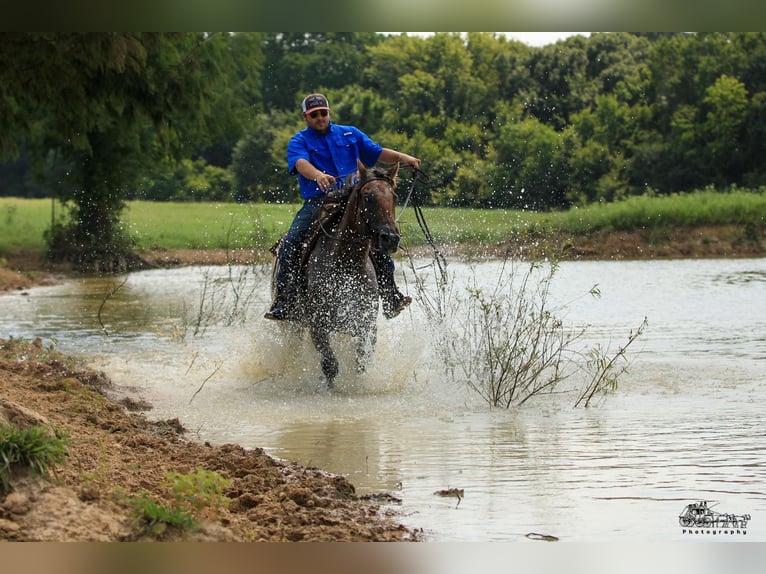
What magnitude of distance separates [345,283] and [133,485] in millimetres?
3989

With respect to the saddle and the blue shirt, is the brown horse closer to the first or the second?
the saddle

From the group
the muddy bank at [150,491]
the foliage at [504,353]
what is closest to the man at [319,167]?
the foliage at [504,353]

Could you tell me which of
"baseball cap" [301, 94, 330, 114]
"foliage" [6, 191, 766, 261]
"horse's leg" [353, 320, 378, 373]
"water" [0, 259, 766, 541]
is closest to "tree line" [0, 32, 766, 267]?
"foliage" [6, 191, 766, 261]

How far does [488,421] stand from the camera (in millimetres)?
9789

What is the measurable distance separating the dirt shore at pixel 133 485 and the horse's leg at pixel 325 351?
1701 mm

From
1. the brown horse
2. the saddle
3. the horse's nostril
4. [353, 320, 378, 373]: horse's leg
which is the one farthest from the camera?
[353, 320, 378, 373]: horse's leg

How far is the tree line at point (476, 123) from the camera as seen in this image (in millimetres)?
28609

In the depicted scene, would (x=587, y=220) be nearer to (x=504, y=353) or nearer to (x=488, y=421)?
(x=504, y=353)

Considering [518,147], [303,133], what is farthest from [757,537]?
[518,147]

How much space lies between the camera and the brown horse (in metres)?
10.2

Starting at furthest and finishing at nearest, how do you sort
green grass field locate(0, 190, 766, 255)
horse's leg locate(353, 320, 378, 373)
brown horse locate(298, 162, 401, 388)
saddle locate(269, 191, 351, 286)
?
green grass field locate(0, 190, 766, 255) → horse's leg locate(353, 320, 378, 373) → saddle locate(269, 191, 351, 286) → brown horse locate(298, 162, 401, 388)

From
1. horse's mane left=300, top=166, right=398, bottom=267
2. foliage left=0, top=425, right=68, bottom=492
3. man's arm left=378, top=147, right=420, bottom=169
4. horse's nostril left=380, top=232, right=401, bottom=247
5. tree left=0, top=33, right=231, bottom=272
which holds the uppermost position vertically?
tree left=0, top=33, right=231, bottom=272

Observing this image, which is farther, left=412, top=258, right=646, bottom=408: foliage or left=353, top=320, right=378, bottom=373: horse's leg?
left=353, top=320, right=378, bottom=373: horse's leg
